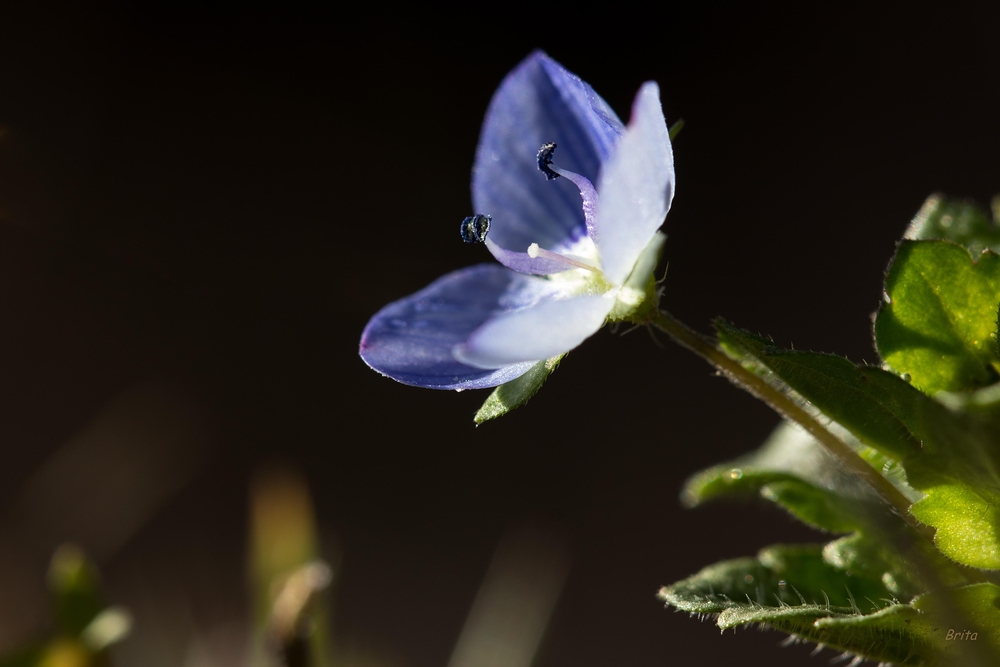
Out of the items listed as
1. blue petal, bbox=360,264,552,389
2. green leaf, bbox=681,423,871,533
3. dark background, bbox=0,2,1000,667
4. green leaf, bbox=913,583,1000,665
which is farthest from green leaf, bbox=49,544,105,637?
dark background, bbox=0,2,1000,667

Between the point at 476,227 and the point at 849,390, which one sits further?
the point at 476,227

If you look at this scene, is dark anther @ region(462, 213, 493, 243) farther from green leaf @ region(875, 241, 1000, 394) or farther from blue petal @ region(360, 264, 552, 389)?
green leaf @ region(875, 241, 1000, 394)

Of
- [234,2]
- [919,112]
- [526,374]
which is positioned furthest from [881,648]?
[234,2]

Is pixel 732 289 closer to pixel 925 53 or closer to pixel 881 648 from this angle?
pixel 925 53

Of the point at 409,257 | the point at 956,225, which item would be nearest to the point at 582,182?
the point at 956,225

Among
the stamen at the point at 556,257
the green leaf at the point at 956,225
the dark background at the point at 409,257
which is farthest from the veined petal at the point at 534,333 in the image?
the dark background at the point at 409,257

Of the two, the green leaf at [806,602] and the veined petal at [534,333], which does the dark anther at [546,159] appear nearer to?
the veined petal at [534,333]

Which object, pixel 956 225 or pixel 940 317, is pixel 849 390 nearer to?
pixel 940 317
